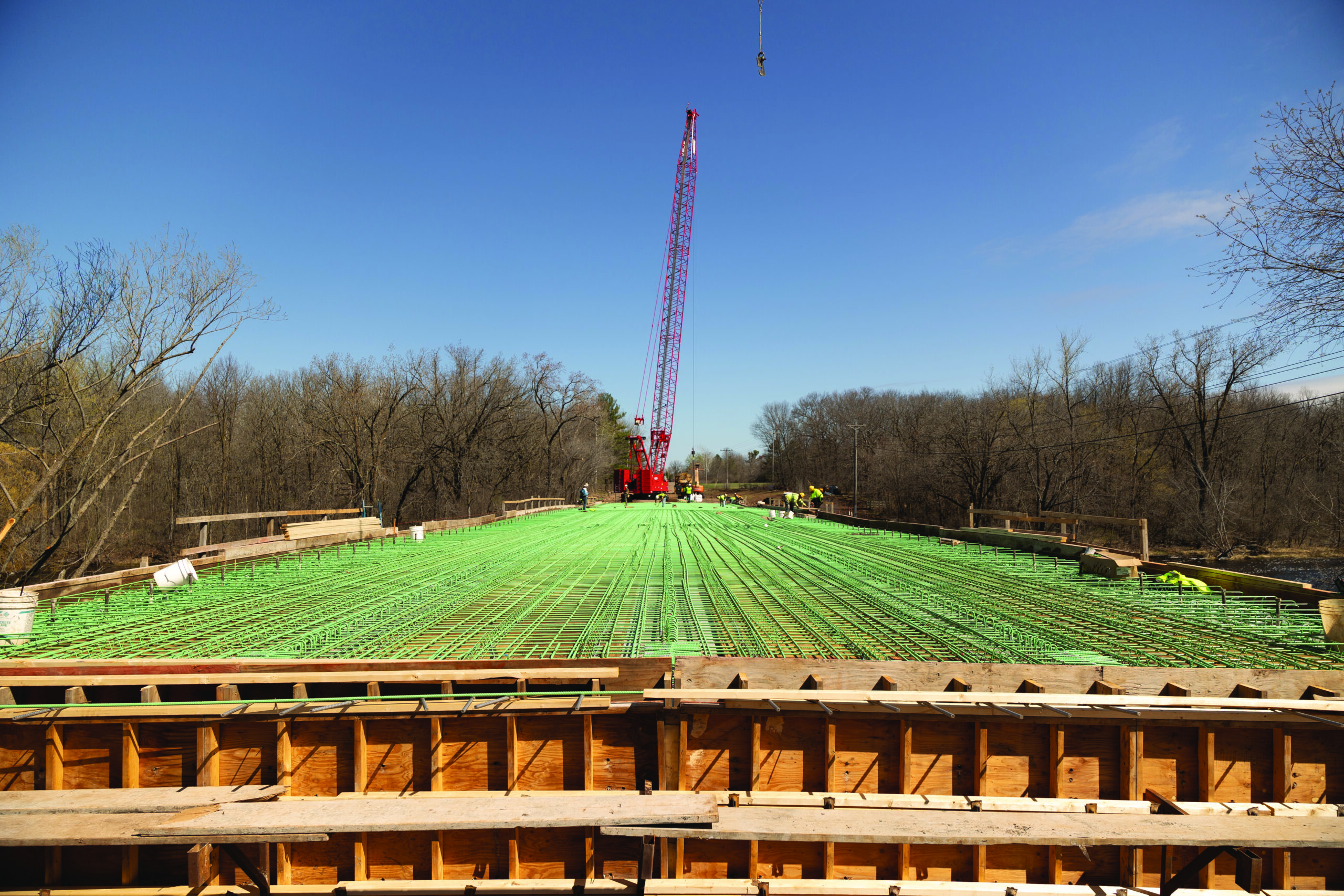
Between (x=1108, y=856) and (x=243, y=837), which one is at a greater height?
(x=243, y=837)

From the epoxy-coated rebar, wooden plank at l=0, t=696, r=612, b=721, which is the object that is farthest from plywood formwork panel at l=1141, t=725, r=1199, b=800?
wooden plank at l=0, t=696, r=612, b=721

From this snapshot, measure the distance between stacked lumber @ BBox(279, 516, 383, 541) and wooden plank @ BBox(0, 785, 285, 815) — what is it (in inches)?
364

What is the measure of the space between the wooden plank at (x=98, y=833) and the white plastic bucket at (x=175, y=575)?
5.39m

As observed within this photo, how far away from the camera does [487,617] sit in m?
6.96

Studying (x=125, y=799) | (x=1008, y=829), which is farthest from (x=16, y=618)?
(x=1008, y=829)

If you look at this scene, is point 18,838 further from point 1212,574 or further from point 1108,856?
point 1212,574

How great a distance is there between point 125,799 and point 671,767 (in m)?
3.43

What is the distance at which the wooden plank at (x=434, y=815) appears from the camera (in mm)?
3434

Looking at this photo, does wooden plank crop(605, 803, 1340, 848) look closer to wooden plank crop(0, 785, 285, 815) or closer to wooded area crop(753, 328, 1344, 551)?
wooden plank crop(0, 785, 285, 815)

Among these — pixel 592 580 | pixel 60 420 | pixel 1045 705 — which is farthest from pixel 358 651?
pixel 60 420

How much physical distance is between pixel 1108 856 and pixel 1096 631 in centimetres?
269

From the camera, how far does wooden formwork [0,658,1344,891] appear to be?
4.04m

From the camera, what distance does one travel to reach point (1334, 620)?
217 inches

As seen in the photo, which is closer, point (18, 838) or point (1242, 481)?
point (18, 838)
